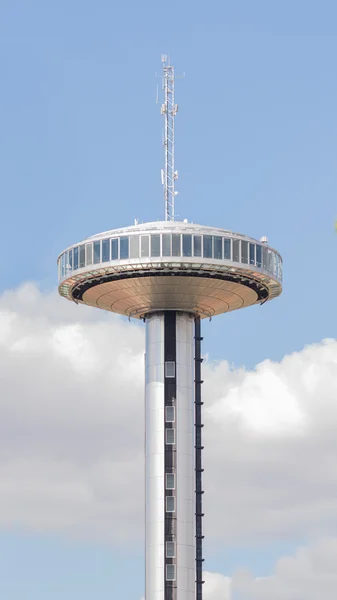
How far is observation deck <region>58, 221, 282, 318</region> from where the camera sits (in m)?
129

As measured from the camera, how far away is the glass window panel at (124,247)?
129 metres

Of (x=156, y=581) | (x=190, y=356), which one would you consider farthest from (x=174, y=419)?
(x=156, y=581)

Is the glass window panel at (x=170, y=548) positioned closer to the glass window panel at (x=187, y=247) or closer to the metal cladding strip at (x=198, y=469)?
the metal cladding strip at (x=198, y=469)

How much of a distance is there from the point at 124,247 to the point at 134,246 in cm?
92

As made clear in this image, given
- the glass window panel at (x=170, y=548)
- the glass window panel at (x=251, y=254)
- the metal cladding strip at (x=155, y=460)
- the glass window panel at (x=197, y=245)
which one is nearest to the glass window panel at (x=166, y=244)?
the glass window panel at (x=197, y=245)

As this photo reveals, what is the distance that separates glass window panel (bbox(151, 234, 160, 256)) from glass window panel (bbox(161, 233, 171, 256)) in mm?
448

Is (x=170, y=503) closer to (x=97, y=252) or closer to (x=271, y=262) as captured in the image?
(x=97, y=252)

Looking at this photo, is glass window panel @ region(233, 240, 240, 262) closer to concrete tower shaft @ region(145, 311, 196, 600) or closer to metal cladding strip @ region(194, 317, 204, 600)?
concrete tower shaft @ region(145, 311, 196, 600)

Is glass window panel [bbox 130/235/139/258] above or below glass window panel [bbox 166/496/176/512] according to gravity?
above

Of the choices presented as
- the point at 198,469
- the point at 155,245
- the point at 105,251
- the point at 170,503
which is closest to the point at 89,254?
the point at 105,251

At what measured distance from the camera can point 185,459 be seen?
13138 cm

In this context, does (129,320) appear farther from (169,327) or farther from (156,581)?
(156,581)

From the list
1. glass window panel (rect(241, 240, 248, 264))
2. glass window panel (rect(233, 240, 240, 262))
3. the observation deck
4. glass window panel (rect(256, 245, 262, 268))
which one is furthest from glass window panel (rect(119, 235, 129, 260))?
glass window panel (rect(256, 245, 262, 268))

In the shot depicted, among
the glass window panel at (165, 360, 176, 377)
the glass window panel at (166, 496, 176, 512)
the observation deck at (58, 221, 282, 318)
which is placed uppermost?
the observation deck at (58, 221, 282, 318)
